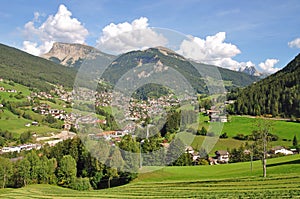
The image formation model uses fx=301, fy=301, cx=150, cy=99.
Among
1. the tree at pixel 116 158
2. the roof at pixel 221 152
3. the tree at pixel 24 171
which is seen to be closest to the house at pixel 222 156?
the roof at pixel 221 152

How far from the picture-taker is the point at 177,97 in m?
13.1

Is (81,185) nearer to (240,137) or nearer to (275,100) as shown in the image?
(240,137)

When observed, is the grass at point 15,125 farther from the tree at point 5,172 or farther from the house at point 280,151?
the house at point 280,151

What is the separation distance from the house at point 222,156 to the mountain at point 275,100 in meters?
39.5

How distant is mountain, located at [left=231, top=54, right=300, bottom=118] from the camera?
8639cm

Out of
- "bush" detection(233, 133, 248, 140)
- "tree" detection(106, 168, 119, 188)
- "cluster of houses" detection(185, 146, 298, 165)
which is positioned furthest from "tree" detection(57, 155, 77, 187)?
"bush" detection(233, 133, 248, 140)

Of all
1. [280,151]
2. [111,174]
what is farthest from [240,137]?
[111,174]

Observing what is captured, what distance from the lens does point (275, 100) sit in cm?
9281

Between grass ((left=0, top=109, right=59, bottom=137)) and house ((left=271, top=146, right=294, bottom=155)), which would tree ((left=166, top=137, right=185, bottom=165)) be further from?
grass ((left=0, top=109, right=59, bottom=137))

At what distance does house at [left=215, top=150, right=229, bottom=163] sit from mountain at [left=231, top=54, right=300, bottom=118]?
39.5 metres

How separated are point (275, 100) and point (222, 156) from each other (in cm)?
5179

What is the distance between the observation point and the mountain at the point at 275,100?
86.4 metres

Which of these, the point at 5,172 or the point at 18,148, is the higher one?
the point at 5,172

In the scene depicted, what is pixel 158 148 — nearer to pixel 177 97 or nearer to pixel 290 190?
pixel 177 97
